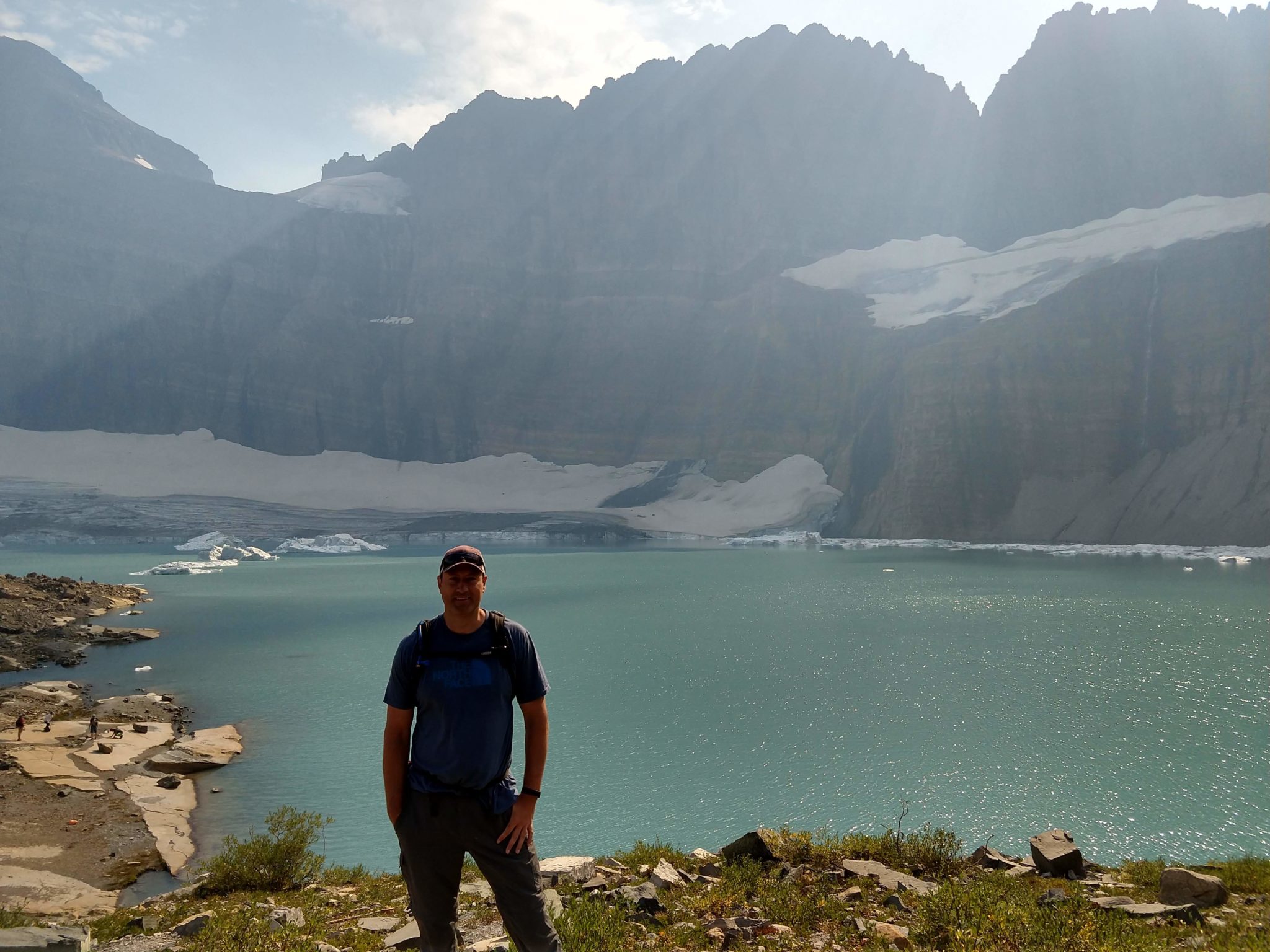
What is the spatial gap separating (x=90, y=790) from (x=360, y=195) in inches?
6219

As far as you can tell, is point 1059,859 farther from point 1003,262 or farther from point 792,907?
point 1003,262

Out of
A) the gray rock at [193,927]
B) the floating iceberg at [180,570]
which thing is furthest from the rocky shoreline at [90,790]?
the floating iceberg at [180,570]

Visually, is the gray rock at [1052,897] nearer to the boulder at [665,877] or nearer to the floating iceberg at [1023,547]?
the boulder at [665,877]

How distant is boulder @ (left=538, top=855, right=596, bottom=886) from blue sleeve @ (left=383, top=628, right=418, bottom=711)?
3.97 metres

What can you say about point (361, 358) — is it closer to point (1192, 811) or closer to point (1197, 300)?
point (1197, 300)

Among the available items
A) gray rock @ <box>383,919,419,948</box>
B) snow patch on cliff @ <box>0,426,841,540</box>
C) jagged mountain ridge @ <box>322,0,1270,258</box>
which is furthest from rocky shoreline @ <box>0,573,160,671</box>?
jagged mountain ridge @ <box>322,0,1270,258</box>

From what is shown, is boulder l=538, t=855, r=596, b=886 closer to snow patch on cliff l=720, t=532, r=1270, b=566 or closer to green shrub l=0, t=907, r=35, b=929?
green shrub l=0, t=907, r=35, b=929

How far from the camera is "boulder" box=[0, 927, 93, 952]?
491cm

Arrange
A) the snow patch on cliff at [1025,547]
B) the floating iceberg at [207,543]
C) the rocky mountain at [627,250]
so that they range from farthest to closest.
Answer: the rocky mountain at [627,250], the floating iceberg at [207,543], the snow patch on cliff at [1025,547]

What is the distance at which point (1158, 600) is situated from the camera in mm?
39938

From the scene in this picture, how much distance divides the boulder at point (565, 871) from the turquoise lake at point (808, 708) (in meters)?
4.74

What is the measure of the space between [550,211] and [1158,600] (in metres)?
129

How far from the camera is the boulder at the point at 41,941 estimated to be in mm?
4910

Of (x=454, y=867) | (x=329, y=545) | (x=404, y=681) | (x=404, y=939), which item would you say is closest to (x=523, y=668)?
(x=404, y=681)
